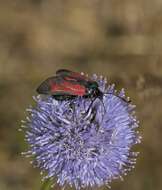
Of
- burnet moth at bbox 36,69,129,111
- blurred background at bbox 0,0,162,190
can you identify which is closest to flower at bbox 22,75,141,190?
burnet moth at bbox 36,69,129,111

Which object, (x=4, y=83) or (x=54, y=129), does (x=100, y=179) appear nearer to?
(x=54, y=129)

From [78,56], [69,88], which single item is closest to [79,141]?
[69,88]

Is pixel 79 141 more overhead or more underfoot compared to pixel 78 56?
more underfoot

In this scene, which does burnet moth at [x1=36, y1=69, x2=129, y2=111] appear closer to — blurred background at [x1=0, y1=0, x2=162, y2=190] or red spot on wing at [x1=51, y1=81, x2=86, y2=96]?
red spot on wing at [x1=51, y1=81, x2=86, y2=96]

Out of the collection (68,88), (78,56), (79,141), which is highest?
(78,56)

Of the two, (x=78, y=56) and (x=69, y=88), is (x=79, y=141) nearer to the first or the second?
(x=69, y=88)

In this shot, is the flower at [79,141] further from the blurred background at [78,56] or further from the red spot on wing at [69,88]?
the blurred background at [78,56]

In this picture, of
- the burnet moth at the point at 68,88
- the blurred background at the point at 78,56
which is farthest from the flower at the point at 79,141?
the blurred background at the point at 78,56
